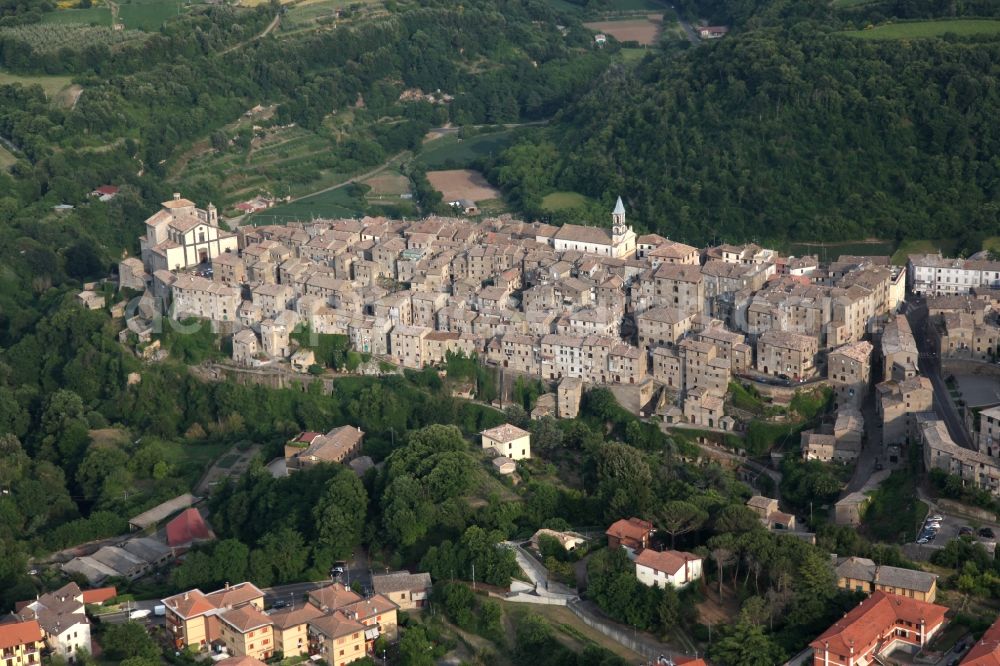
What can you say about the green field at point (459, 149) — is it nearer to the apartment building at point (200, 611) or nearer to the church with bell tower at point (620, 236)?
the church with bell tower at point (620, 236)

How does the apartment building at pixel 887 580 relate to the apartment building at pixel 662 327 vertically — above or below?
below

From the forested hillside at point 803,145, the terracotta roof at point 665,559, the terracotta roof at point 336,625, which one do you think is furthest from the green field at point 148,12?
the terracotta roof at point 665,559

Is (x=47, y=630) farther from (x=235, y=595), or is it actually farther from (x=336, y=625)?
(x=336, y=625)

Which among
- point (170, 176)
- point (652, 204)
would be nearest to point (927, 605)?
point (652, 204)

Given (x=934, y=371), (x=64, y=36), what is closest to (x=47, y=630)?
(x=934, y=371)

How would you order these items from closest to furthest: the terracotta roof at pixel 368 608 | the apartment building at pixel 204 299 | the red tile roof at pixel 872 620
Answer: the red tile roof at pixel 872 620
the terracotta roof at pixel 368 608
the apartment building at pixel 204 299

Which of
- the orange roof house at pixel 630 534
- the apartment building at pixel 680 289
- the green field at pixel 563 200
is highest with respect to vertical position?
the apartment building at pixel 680 289

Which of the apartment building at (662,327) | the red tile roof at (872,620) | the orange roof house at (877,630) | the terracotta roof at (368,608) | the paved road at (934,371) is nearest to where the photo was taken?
the orange roof house at (877,630)

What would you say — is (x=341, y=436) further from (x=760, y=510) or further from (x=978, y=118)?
(x=978, y=118)
